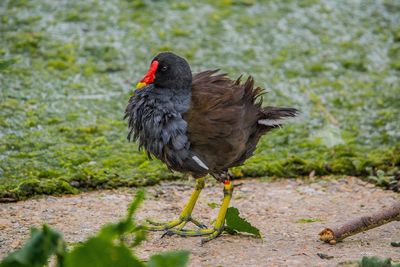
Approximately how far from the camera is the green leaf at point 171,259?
316 cm

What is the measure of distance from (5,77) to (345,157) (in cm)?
329

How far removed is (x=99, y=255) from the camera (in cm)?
316

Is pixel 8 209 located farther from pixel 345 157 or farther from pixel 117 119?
pixel 345 157

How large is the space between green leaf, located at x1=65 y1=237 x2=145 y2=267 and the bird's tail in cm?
216

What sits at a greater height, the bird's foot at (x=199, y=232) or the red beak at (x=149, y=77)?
the red beak at (x=149, y=77)

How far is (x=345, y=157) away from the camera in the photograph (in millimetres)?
6359

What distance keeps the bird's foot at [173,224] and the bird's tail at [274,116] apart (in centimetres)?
81

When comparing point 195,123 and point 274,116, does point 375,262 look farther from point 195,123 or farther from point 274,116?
point 274,116

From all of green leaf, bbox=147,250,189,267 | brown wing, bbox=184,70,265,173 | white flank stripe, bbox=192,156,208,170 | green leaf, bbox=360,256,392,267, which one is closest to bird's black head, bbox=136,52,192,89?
brown wing, bbox=184,70,265,173

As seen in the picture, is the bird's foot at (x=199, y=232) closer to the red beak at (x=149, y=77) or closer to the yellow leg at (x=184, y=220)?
the yellow leg at (x=184, y=220)

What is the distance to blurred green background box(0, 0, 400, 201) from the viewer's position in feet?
20.0

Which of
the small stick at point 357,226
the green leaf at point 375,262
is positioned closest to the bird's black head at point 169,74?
the small stick at point 357,226

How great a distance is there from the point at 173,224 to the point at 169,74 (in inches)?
39.7

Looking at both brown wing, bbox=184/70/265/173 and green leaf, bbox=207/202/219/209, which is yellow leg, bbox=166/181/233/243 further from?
green leaf, bbox=207/202/219/209
